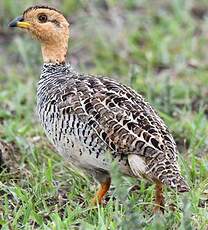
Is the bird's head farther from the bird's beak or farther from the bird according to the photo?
the bird

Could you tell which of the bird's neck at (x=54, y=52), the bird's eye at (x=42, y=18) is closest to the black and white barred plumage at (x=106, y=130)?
the bird's neck at (x=54, y=52)

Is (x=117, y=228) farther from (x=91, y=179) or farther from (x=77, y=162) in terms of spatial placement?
(x=91, y=179)

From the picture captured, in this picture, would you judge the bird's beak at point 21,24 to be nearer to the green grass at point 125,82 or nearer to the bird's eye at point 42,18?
the bird's eye at point 42,18

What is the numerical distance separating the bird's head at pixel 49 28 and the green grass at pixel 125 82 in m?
0.77

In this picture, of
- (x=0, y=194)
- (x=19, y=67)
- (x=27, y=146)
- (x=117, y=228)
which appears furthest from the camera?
(x=19, y=67)

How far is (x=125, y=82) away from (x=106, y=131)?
10.7ft

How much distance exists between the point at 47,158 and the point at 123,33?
348 cm

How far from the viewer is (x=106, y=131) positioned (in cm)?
518

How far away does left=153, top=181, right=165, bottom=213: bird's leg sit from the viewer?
5176 mm

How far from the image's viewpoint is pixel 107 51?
918 centimetres

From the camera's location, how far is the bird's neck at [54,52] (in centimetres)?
639

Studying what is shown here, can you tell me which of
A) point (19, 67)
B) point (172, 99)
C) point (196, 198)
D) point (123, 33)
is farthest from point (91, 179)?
point (123, 33)

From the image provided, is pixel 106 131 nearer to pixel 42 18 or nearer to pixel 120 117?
pixel 120 117

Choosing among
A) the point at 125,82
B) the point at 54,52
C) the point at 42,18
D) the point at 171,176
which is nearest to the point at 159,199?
the point at 171,176
